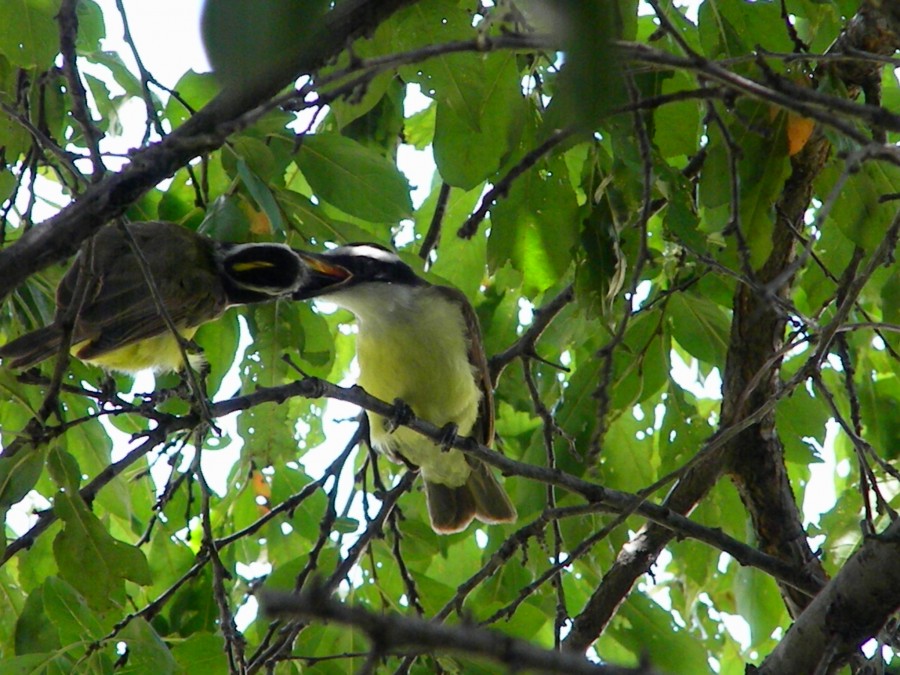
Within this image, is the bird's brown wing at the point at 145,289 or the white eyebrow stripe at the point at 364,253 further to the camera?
the white eyebrow stripe at the point at 364,253

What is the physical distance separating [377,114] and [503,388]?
148cm

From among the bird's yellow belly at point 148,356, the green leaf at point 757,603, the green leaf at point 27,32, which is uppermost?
the bird's yellow belly at point 148,356

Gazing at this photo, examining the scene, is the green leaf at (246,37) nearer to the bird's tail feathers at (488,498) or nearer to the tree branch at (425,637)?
the tree branch at (425,637)

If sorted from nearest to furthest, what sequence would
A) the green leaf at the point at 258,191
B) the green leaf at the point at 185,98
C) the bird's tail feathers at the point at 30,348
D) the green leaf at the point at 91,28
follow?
the green leaf at the point at 258,191, the bird's tail feathers at the point at 30,348, the green leaf at the point at 185,98, the green leaf at the point at 91,28

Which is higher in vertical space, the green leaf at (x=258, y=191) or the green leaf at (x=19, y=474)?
the green leaf at (x=258, y=191)

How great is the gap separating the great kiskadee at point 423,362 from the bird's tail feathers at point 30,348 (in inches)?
50.7

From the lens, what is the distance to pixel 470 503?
508cm

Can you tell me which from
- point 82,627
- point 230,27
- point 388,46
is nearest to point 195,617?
point 82,627

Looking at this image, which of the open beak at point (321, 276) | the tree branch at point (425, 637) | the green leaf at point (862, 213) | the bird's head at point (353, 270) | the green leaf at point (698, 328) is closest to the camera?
the tree branch at point (425, 637)

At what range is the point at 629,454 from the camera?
444 centimetres

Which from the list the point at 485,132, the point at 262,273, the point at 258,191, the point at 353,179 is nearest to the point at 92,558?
the point at 258,191

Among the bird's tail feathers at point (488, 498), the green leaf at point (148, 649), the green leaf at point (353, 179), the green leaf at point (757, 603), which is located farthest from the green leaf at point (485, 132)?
the bird's tail feathers at point (488, 498)

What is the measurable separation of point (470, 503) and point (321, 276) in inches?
49.2

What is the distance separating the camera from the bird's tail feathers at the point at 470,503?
4996 mm
